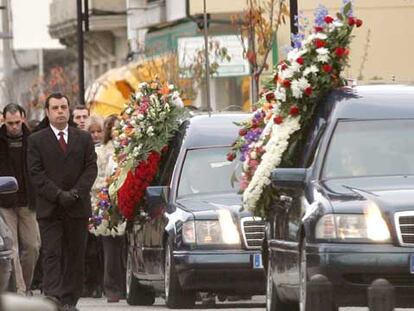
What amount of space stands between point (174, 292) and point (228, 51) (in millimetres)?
21515

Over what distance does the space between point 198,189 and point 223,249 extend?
1259 mm

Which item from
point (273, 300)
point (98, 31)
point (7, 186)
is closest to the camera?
point (7, 186)

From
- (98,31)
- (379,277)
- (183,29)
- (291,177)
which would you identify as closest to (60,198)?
(291,177)

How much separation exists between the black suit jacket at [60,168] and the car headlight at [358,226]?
4.65m

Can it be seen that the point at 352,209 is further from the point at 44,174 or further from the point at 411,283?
the point at 44,174

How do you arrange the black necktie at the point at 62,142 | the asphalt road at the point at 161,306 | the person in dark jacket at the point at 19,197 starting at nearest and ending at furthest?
the black necktie at the point at 62,142, the asphalt road at the point at 161,306, the person in dark jacket at the point at 19,197

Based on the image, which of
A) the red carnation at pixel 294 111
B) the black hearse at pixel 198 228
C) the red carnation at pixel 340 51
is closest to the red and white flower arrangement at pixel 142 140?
the black hearse at pixel 198 228

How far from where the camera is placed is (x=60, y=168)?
62.3 feet

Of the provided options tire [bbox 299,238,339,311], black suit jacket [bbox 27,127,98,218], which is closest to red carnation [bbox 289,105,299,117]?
tire [bbox 299,238,339,311]

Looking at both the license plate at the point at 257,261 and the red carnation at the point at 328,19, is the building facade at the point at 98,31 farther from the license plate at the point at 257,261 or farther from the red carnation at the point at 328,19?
the red carnation at the point at 328,19

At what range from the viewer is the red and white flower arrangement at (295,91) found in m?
16.7

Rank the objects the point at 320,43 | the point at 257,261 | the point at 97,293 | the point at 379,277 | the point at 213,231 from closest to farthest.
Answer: the point at 379,277
the point at 320,43
the point at 257,261
the point at 213,231
the point at 97,293

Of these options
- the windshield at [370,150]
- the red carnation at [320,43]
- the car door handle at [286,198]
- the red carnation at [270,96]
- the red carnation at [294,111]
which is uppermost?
the red carnation at [320,43]

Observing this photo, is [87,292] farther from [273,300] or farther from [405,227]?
[405,227]
